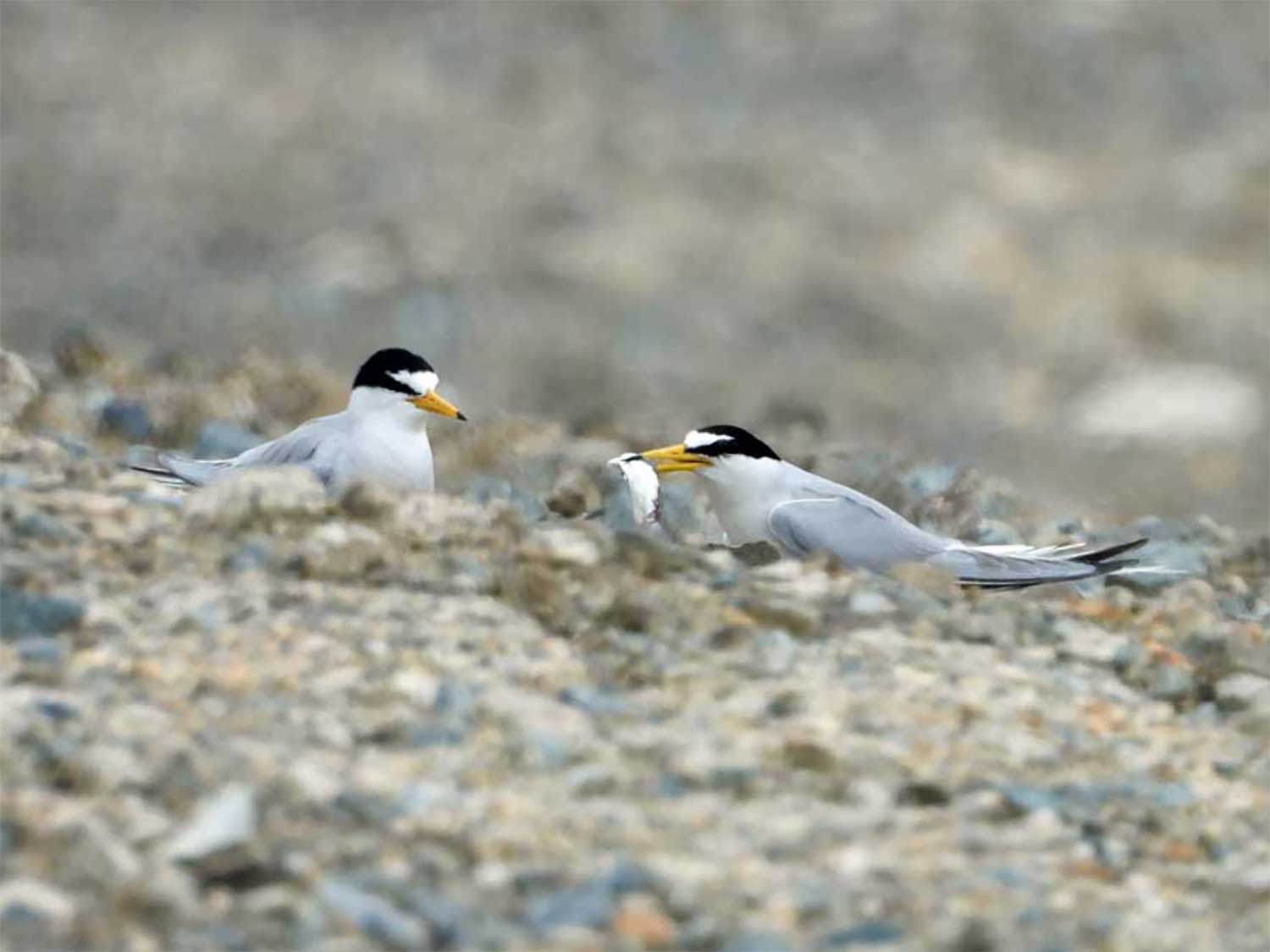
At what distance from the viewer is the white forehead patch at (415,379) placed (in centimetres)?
814

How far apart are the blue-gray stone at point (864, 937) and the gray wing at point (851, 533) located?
2660 millimetres

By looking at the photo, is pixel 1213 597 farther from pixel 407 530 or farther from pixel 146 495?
pixel 146 495

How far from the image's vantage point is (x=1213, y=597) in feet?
27.1

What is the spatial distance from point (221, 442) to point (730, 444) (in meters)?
2.28

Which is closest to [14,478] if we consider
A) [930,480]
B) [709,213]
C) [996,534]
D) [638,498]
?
[638,498]

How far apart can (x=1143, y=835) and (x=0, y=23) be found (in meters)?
15.2

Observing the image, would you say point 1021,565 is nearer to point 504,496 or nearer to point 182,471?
point 504,496

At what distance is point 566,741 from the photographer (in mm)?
5707

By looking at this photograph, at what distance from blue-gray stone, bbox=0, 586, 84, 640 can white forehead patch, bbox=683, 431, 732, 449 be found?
2407 millimetres

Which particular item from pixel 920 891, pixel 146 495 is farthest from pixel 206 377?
pixel 920 891

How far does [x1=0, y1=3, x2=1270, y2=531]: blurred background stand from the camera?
14.0 m

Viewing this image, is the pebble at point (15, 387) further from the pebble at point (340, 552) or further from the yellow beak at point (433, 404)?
the pebble at point (340, 552)

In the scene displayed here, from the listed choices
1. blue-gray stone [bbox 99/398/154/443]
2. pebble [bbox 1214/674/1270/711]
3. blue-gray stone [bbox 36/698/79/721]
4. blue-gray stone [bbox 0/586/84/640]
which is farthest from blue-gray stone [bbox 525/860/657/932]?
blue-gray stone [bbox 99/398/154/443]

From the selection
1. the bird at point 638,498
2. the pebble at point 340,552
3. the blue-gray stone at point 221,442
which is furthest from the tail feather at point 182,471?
the blue-gray stone at point 221,442
